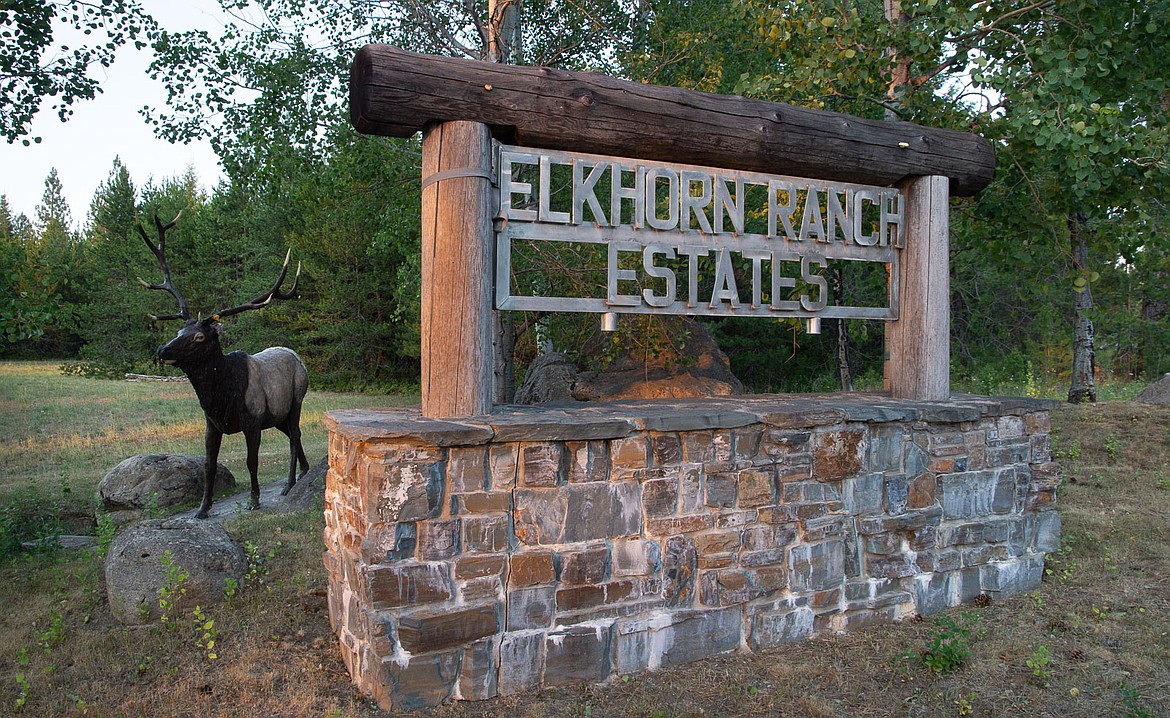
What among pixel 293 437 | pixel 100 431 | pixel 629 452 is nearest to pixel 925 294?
pixel 629 452

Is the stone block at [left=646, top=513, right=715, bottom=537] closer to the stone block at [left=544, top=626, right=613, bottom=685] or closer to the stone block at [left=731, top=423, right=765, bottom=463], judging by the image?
the stone block at [left=731, top=423, right=765, bottom=463]

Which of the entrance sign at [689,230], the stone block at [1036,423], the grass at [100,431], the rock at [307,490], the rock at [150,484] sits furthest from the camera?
the grass at [100,431]

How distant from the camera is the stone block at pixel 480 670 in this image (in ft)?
12.0

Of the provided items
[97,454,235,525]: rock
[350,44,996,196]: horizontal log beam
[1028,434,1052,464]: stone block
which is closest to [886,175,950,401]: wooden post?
[350,44,996,196]: horizontal log beam

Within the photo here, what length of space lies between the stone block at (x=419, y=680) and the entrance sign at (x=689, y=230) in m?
1.71

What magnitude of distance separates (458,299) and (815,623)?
8.99ft

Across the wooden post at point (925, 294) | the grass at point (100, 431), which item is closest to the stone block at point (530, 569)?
the wooden post at point (925, 294)

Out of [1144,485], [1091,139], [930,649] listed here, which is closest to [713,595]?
[930,649]

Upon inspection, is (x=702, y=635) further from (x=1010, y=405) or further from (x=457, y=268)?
(x=1010, y=405)

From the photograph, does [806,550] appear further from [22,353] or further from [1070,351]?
[22,353]

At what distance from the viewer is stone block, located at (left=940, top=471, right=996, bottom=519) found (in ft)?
16.6

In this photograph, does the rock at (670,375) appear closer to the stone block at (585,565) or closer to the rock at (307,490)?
the rock at (307,490)

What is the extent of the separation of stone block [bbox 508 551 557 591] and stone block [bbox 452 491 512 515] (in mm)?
245

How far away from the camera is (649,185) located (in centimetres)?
439
